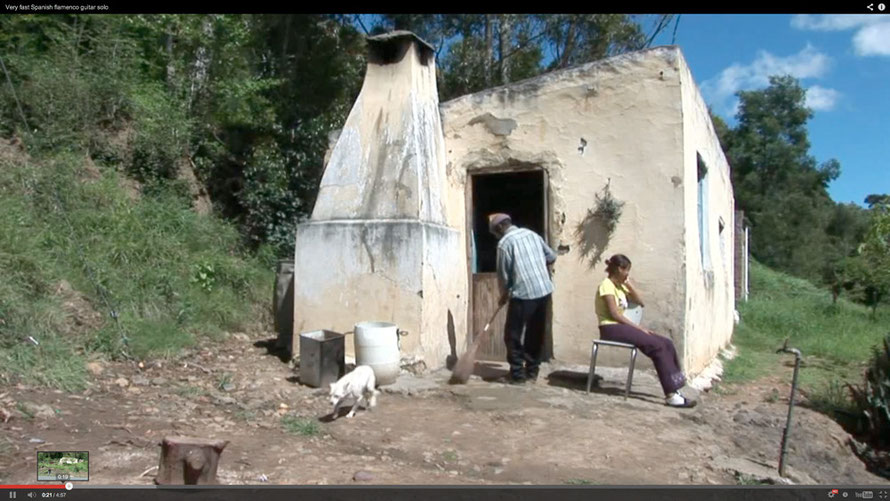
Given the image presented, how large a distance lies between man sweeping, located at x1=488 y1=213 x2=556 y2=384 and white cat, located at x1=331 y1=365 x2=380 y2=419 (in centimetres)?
134

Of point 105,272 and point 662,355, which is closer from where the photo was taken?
point 662,355

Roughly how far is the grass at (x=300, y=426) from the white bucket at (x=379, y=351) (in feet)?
3.12

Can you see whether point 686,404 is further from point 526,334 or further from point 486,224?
point 486,224

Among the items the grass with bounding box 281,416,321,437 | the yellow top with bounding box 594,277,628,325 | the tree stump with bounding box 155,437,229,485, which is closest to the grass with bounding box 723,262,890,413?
the yellow top with bounding box 594,277,628,325

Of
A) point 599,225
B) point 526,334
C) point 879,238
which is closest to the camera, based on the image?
point 526,334

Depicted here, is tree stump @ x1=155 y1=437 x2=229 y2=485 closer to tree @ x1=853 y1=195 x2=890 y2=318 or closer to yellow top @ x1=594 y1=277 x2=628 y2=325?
yellow top @ x1=594 y1=277 x2=628 y2=325

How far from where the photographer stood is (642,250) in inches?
238

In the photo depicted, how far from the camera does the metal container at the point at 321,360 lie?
5434 mm

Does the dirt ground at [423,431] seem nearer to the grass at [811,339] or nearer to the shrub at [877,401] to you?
the shrub at [877,401]

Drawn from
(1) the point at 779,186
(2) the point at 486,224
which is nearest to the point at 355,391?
(2) the point at 486,224

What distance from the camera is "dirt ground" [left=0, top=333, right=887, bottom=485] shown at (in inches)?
137

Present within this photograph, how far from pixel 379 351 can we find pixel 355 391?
757 mm

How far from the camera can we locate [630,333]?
523 cm

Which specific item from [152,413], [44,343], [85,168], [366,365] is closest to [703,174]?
[366,365]
